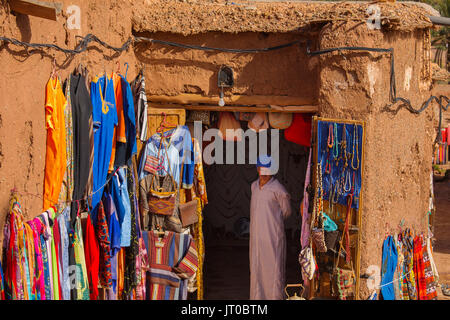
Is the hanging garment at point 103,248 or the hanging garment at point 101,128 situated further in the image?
the hanging garment at point 103,248

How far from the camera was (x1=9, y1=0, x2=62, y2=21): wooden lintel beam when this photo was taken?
4906 millimetres

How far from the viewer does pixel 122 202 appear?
7035 millimetres

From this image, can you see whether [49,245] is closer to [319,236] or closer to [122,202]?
[122,202]

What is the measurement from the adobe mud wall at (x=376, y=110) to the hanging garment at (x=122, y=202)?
2298 mm

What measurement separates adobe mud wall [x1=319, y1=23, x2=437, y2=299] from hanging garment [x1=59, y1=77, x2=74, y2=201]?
281cm

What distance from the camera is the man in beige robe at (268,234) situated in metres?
8.12

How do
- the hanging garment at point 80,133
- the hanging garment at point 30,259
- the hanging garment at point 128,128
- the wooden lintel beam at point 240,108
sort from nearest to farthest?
the hanging garment at point 30,259 → the hanging garment at point 80,133 → the hanging garment at point 128,128 → the wooden lintel beam at point 240,108

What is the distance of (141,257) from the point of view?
7.57 meters

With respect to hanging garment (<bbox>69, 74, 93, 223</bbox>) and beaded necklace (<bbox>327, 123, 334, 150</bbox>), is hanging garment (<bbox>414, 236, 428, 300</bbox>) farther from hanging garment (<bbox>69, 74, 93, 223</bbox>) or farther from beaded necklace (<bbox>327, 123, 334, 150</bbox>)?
hanging garment (<bbox>69, 74, 93, 223</bbox>)

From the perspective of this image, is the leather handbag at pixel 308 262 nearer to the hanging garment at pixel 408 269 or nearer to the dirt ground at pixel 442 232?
the hanging garment at pixel 408 269

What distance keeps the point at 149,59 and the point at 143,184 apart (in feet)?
4.91

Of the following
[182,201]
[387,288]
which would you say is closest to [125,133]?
[182,201]

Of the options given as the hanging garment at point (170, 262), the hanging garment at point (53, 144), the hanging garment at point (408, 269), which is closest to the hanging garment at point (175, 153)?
the hanging garment at point (170, 262)

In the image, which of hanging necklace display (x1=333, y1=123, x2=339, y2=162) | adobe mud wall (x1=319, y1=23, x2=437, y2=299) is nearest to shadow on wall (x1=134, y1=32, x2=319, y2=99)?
adobe mud wall (x1=319, y1=23, x2=437, y2=299)
